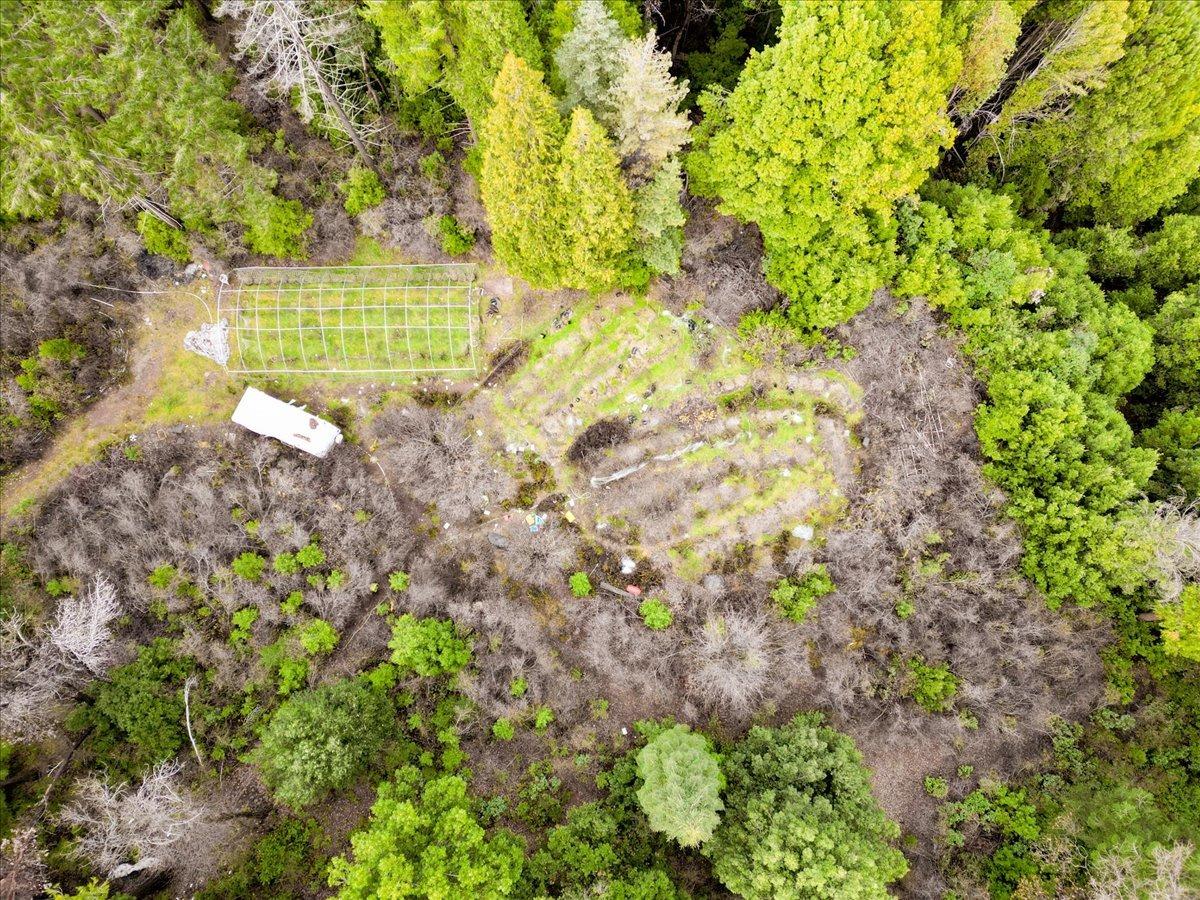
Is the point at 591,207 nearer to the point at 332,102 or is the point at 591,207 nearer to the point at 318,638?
the point at 332,102

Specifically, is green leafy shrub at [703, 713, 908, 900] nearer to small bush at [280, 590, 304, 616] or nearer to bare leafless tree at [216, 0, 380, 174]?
small bush at [280, 590, 304, 616]

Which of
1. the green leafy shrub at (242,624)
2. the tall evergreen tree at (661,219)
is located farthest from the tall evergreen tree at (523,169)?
the green leafy shrub at (242,624)

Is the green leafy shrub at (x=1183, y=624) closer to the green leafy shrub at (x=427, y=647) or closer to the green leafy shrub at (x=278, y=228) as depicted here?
the green leafy shrub at (x=427, y=647)

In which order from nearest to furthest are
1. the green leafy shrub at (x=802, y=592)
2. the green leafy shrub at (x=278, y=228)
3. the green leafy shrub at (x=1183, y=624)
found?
the green leafy shrub at (x=1183, y=624) → the green leafy shrub at (x=802, y=592) → the green leafy shrub at (x=278, y=228)

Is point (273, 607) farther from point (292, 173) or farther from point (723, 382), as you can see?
point (723, 382)

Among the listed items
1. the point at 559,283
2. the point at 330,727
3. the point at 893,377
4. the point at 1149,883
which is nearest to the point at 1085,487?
the point at 893,377

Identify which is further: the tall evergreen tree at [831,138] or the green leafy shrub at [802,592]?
the green leafy shrub at [802,592]

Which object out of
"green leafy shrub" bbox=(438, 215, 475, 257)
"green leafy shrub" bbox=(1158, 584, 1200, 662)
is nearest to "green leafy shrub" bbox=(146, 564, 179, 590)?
"green leafy shrub" bbox=(438, 215, 475, 257)
